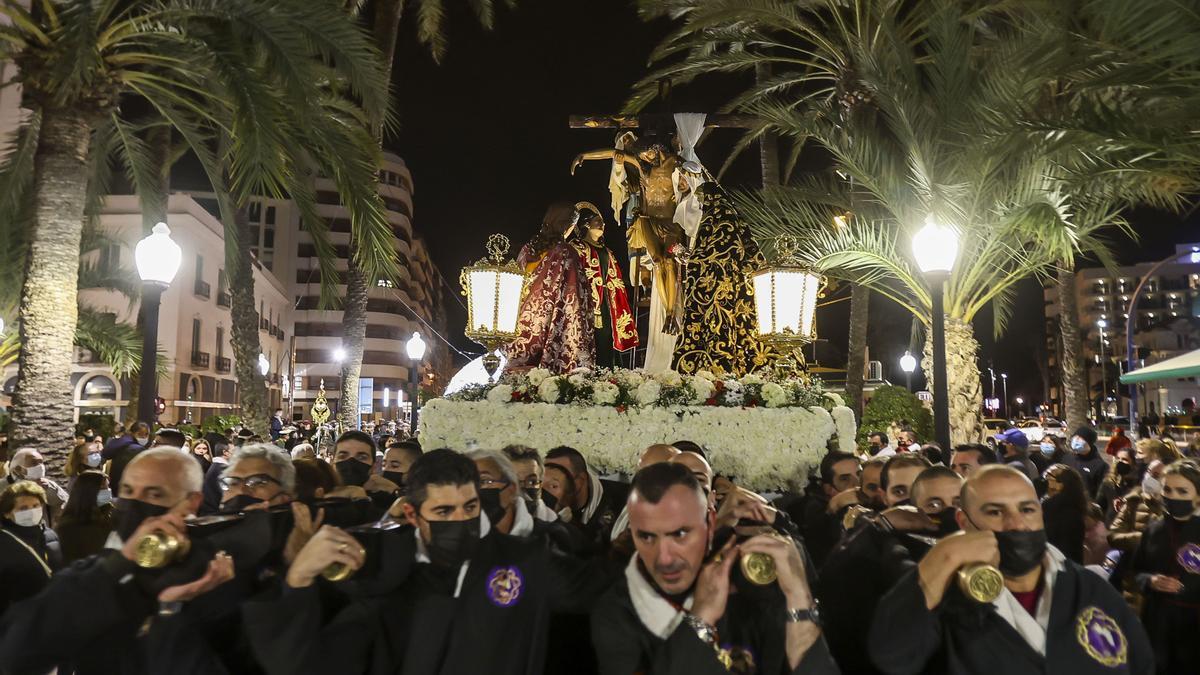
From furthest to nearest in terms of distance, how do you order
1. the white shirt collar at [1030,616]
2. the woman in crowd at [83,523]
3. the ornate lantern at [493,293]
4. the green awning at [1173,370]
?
the green awning at [1173,370], the ornate lantern at [493,293], the woman in crowd at [83,523], the white shirt collar at [1030,616]

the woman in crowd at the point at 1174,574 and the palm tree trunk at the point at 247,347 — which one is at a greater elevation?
the palm tree trunk at the point at 247,347

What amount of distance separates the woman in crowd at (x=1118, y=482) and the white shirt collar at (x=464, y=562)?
6.82 metres

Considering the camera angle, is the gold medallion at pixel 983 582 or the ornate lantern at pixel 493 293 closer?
the gold medallion at pixel 983 582

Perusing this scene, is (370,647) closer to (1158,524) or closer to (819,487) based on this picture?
(1158,524)

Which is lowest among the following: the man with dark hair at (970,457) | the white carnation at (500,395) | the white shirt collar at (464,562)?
the white shirt collar at (464,562)

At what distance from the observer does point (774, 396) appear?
7852mm

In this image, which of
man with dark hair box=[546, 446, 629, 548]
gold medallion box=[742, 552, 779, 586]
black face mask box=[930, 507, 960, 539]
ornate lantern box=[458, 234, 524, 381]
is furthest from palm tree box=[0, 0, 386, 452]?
gold medallion box=[742, 552, 779, 586]

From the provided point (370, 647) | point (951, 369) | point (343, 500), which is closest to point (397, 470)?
point (343, 500)

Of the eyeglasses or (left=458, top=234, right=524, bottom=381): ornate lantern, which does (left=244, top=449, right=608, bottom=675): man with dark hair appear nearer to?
the eyeglasses

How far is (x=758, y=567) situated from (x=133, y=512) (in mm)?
2197

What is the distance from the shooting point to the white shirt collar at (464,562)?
3.13m

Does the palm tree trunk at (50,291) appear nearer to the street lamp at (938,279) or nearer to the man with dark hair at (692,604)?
the man with dark hair at (692,604)

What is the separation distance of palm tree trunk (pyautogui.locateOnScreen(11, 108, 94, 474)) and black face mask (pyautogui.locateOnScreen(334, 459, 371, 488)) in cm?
486

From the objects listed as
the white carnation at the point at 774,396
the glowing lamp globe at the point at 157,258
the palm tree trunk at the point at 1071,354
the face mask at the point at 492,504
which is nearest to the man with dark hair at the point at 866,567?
the face mask at the point at 492,504
